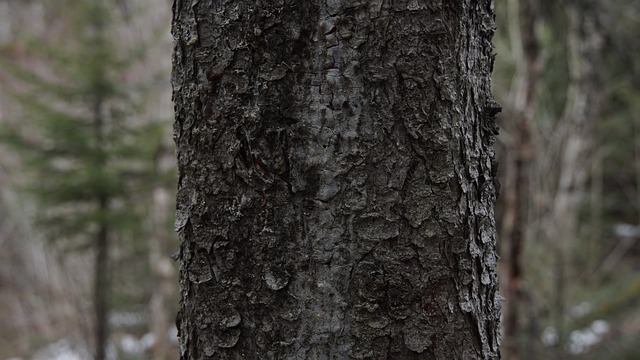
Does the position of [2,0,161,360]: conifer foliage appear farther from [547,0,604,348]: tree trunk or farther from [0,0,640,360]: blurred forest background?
[547,0,604,348]: tree trunk

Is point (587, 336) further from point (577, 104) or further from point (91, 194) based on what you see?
point (91, 194)

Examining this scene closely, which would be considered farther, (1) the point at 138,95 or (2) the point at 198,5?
(1) the point at 138,95

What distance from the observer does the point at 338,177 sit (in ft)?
3.58

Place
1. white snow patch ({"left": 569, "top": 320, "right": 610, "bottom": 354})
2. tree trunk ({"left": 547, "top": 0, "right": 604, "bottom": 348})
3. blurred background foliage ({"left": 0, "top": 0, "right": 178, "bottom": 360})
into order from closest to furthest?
1. tree trunk ({"left": 547, "top": 0, "right": 604, "bottom": 348})
2. blurred background foliage ({"left": 0, "top": 0, "right": 178, "bottom": 360})
3. white snow patch ({"left": 569, "top": 320, "right": 610, "bottom": 354})

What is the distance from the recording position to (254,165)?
1105mm

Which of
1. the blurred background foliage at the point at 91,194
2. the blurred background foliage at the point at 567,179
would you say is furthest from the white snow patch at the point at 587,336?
the blurred background foliage at the point at 91,194

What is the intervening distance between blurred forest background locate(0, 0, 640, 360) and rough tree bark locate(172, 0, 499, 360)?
3.95m

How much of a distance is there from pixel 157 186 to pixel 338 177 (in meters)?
5.45

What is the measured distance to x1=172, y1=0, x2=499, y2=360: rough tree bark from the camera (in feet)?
3.54

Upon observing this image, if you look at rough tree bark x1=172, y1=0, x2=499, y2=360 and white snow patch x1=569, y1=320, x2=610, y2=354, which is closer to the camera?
rough tree bark x1=172, y1=0, x2=499, y2=360

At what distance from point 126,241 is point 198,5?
710 centimetres

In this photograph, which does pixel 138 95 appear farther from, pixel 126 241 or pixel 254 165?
pixel 254 165

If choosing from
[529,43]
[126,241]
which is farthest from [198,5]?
[126,241]

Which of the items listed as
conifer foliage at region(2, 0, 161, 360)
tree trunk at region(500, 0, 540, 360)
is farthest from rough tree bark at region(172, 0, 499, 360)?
conifer foliage at region(2, 0, 161, 360)
